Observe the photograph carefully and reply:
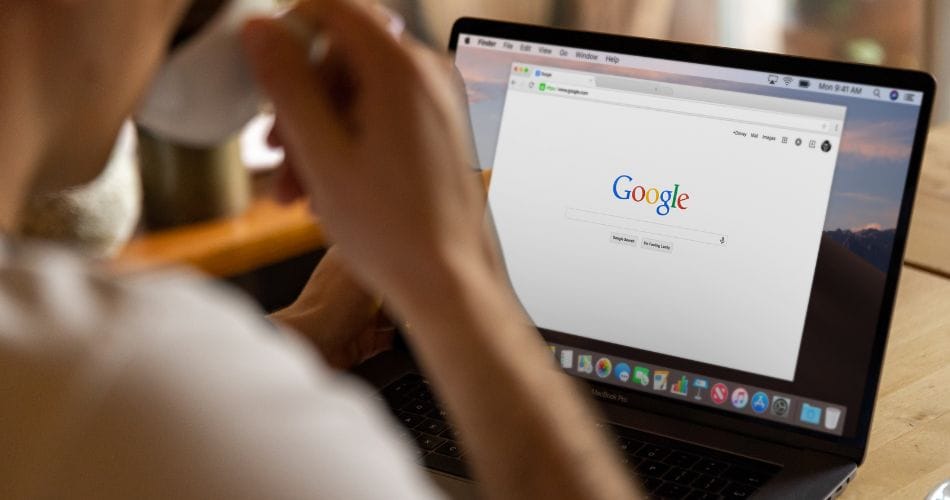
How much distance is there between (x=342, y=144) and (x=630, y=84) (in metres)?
0.54

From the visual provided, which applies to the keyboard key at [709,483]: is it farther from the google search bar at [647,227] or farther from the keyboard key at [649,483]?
the google search bar at [647,227]

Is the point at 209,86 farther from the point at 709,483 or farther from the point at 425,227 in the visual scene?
the point at 709,483

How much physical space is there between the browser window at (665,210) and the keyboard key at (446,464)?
0.16m

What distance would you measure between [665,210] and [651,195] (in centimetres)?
2

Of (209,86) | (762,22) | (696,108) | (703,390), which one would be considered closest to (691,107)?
(696,108)

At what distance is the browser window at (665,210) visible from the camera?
0.91 meters

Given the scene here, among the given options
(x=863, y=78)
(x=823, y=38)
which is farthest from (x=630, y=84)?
(x=823, y=38)

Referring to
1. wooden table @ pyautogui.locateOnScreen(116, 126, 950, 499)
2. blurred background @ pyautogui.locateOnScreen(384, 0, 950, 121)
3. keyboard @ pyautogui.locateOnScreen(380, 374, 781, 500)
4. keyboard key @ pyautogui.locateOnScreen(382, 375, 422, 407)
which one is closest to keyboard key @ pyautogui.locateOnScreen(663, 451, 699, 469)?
keyboard @ pyautogui.locateOnScreen(380, 374, 781, 500)

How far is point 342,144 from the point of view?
18.6 inches

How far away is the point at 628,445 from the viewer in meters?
0.90

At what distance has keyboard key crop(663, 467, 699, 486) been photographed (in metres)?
0.85

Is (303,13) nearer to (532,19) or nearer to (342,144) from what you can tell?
(342,144)

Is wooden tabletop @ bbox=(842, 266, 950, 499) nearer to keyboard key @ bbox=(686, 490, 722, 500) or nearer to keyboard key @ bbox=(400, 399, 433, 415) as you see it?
keyboard key @ bbox=(686, 490, 722, 500)

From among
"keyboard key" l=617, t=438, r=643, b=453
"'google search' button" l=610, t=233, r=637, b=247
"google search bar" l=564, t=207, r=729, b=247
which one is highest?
"google search bar" l=564, t=207, r=729, b=247
